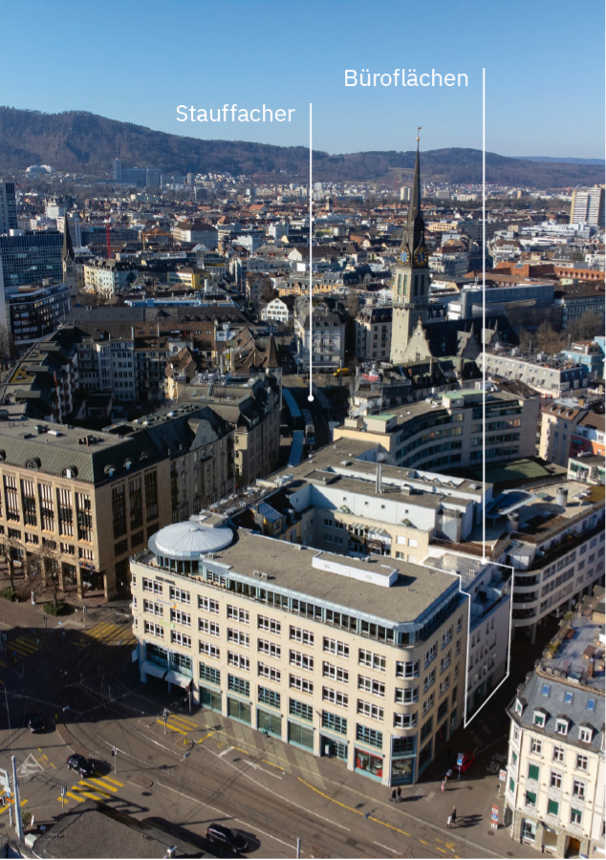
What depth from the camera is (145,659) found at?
5522cm

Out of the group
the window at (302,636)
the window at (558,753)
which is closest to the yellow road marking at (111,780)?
the window at (302,636)

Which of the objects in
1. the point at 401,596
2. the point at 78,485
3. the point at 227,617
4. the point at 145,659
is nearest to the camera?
the point at 401,596

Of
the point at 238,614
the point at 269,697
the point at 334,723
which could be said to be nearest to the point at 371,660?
the point at 334,723

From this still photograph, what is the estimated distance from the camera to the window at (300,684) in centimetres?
4772

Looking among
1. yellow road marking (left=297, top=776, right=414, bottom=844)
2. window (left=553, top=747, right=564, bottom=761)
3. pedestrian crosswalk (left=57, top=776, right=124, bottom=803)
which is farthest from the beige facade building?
pedestrian crosswalk (left=57, top=776, right=124, bottom=803)

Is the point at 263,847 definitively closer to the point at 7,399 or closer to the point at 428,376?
the point at 7,399

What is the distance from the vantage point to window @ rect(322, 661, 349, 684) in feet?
151

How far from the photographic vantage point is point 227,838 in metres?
41.5

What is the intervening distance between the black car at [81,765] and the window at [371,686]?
16551 millimetres

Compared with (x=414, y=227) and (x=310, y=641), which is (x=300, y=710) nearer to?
(x=310, y=641)

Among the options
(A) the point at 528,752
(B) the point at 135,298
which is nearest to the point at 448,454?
(A) the point at 528,752

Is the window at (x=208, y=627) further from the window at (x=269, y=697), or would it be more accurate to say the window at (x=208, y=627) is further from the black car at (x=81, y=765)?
the black car at (x=81, y=765)

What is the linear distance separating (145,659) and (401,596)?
775 inches

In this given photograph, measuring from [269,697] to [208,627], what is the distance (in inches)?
232
